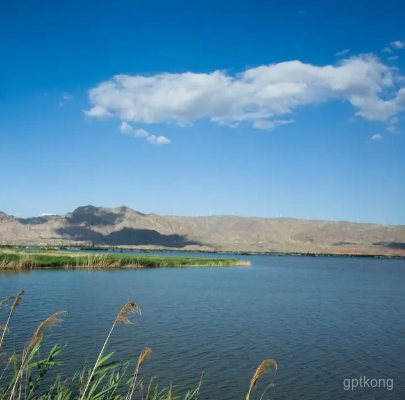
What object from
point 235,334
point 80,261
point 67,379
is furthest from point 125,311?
point 80,261

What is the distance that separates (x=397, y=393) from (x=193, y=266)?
5888 cm

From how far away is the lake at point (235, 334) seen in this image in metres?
14.1

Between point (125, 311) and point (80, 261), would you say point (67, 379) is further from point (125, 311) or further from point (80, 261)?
point (80, 261)

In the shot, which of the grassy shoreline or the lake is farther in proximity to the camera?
the grassy shoreline

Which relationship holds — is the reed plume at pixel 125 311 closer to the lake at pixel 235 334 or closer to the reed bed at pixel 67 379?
the reed bed at pixel 67 379

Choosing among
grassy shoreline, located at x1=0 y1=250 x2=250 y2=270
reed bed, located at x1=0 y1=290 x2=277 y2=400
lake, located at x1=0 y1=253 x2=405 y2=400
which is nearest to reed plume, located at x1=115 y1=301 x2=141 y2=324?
reed bed, located at x1=0 y1=290 x2=277 y2=400

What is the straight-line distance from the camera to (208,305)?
2939 cm

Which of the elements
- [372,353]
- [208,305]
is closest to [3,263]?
[208,305]

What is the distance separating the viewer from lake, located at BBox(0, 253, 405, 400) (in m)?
14.1

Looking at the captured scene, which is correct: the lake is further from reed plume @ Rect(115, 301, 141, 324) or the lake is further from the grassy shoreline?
the grassy shoreline

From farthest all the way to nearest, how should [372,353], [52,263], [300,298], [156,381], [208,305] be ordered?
[52,263] → [300,298] → [208,305] → [372,353] → [156,381]

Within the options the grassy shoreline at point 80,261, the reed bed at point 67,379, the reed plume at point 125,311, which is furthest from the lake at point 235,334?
the grassy shoreline at point 80,261

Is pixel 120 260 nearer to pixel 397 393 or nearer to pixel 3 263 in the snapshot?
pixel 3 263

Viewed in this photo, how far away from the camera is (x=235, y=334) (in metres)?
20.5
